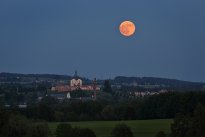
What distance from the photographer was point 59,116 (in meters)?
99.4

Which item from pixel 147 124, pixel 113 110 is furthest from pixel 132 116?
pixel 147 124

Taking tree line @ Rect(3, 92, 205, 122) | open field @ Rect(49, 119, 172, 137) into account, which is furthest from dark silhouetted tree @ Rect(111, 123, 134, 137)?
tree line @ Rect(3, 92, 205, 122)

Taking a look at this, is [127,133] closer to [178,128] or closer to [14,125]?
[178,128]

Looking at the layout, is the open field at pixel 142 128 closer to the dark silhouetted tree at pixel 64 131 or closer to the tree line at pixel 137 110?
the dark silhouetted tree at pixel 64 131

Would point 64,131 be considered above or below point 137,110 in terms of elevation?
below

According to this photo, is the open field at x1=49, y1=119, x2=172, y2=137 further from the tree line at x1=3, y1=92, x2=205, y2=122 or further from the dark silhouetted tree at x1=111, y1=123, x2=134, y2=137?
the tree line at x1=3, y1=92, x2=205, y2=122

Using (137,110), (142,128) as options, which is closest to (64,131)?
(142,128)

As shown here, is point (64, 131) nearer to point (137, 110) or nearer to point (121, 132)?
point (121, 132)

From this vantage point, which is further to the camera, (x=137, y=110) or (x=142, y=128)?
(x=137, y=110)

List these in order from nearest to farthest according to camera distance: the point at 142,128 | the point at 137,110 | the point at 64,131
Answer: the point at 64,131, the point at 142,128, the point at 137,110

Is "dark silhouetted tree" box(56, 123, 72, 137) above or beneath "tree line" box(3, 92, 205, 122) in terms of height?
beneath

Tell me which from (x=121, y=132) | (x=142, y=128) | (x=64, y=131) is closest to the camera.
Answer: (x=121, y=132)

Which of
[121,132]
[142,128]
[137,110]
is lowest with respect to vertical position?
[142,128]

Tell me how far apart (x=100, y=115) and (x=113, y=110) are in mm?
2860
